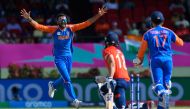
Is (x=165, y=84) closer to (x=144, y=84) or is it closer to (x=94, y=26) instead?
(x=144, y=84)

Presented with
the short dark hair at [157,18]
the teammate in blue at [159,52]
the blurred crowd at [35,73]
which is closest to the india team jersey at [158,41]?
the teammate in blue at [159,52]

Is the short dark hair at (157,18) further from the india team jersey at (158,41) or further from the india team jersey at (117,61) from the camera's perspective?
the india team jersey at (117,61)

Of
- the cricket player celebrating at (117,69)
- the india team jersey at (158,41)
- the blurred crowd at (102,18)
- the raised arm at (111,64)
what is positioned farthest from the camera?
the blurred crowd at (102,18)

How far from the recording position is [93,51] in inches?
954

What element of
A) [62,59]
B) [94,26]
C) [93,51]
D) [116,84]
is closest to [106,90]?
[116,84]

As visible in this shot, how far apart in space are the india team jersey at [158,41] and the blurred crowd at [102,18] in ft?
34.2

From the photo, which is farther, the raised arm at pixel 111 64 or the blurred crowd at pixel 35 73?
the blurred crowd at pixel 35 73

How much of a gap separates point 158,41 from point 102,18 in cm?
1256

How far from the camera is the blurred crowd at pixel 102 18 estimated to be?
24906 millimetres

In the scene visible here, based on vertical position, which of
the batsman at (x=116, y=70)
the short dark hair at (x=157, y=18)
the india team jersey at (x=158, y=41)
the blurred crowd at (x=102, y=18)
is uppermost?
the blurred crowd at (x=102, y=18)

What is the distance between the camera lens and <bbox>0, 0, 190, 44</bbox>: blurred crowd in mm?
24906

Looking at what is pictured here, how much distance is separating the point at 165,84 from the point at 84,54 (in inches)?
421

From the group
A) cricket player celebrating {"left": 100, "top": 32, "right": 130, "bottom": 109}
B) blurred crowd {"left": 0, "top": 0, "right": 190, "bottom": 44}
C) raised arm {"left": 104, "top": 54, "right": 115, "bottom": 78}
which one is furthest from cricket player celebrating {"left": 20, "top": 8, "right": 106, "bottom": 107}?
blurred crowd {"left": 0, "top": 0, "right": 190, "bottom": 44}

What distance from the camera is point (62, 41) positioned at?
54.5 ft
